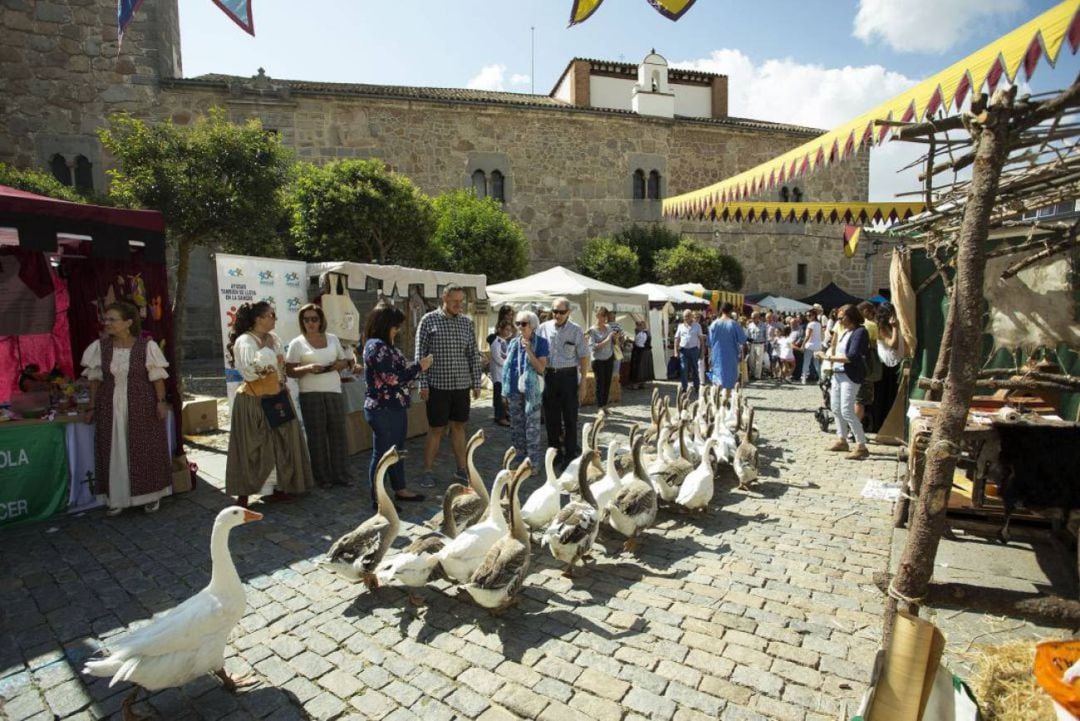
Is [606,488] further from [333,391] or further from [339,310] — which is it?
[339,310]

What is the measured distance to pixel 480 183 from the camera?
23.9m

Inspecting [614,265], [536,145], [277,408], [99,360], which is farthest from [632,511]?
[536,145]

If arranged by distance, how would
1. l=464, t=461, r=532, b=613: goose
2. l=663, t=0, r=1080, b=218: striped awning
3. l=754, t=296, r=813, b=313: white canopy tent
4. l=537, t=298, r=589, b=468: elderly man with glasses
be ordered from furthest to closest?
1. l=754, t=296, r=813, b=313: white canopy tent
2. l=537, t=298, r=589, b=468: elderly man with glasses
3. l=464, t=461, r=532, b=613: goose
4. l=663, t=0, r=1080, b=218: striped awning

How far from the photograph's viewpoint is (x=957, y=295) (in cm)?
198

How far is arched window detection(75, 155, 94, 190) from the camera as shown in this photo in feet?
62.6

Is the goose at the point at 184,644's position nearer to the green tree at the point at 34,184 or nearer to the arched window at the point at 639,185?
the green tree at the point at 34,184

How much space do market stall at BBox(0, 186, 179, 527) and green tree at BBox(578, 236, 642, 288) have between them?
18.6 m

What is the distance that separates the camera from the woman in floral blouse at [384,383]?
5.26m

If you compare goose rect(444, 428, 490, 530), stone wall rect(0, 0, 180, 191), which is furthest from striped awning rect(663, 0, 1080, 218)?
stone wall rect(0, 0, 180, 191)

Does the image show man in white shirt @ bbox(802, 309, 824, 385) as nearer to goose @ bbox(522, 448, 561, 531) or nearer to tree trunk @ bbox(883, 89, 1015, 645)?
goose @ bbox(522, 448, 561, 531)

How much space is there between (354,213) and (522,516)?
1360 centimetres

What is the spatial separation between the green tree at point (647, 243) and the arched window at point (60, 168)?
20748mm

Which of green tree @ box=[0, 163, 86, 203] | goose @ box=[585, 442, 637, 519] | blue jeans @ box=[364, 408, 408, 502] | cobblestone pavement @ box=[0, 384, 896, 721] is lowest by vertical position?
cobblestone pavement @ box=[0, 384, 896, 721]

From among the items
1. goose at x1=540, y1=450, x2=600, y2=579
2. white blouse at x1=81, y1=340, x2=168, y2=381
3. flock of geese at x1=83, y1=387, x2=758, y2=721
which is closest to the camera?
flock of geese at x1=83, y1=387, x2=758, y2=721
